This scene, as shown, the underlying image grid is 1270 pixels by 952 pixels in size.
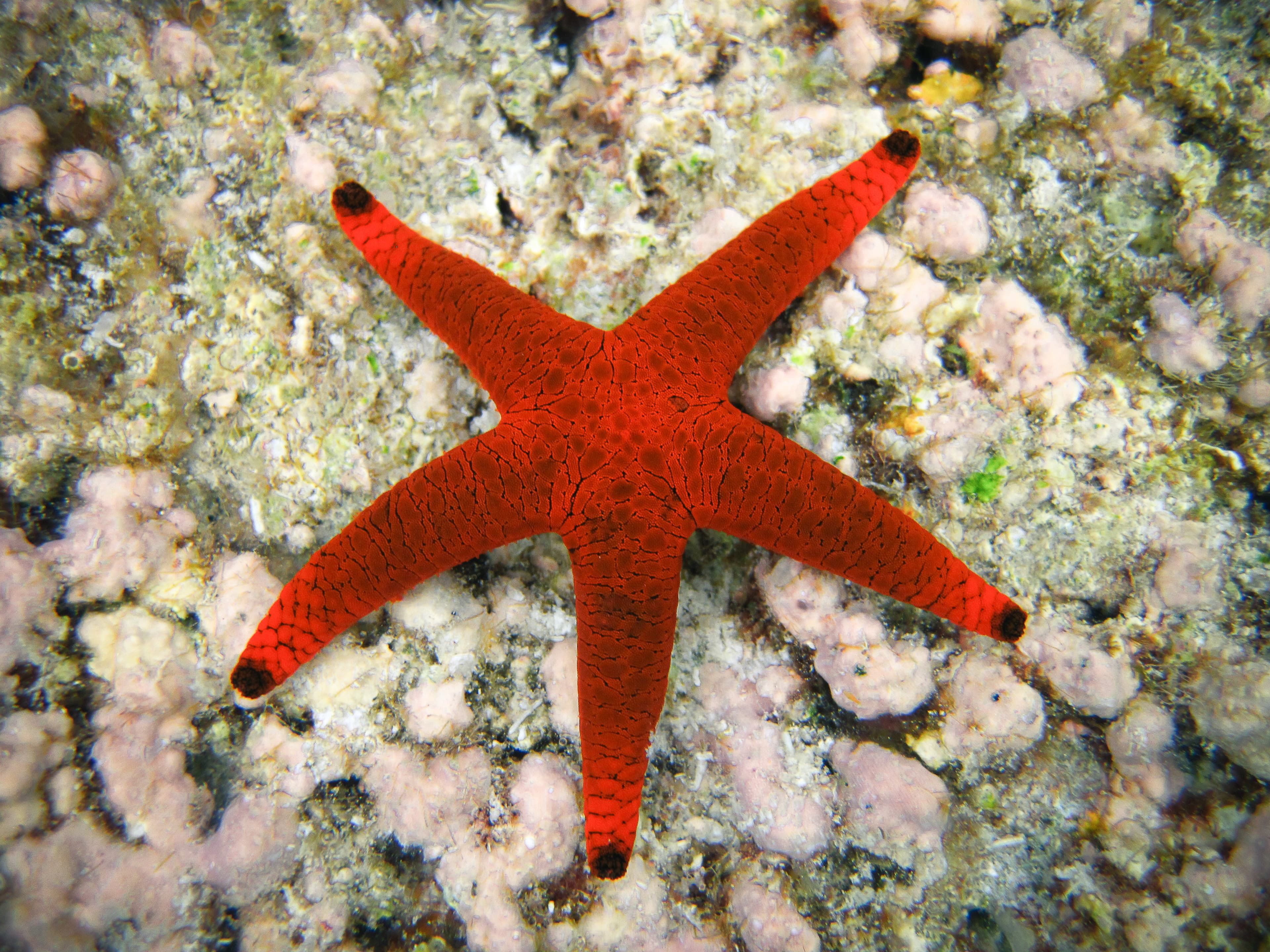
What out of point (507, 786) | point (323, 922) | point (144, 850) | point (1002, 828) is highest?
point (1002, 828)

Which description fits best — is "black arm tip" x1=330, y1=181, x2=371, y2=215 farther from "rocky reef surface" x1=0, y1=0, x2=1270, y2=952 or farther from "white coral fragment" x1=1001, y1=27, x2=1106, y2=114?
"white coral fragment" x1=1001, y1=27, x2=1106, y2=114

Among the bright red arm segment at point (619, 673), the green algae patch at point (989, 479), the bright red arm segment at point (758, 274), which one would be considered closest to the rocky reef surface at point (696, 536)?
the green algae patch at point (989, 479)

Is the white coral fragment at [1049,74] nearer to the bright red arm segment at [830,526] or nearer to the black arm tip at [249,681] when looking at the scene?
the bright red arm segment at [830,526]

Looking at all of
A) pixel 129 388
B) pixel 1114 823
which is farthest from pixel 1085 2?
pixel 129 388

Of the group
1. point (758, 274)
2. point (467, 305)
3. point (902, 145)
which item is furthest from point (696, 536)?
point (902, 145)

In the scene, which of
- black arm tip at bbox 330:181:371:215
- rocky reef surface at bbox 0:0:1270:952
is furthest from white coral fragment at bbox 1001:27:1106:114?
black arm tip at bbox 330:181:371:215

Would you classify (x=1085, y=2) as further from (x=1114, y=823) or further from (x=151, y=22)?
(x=151, y=22)
